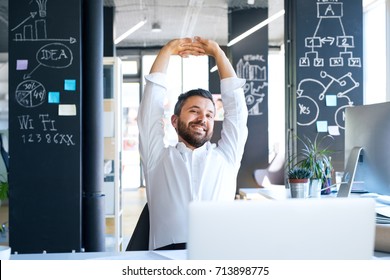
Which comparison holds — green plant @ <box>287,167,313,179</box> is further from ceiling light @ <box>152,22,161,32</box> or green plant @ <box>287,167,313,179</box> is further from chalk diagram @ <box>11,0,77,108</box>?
ceiling light @ <box>152,22,161,32</box>

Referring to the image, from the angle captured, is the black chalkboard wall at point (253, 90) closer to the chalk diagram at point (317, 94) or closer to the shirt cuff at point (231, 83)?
the chalk diagram at point (317, 94)

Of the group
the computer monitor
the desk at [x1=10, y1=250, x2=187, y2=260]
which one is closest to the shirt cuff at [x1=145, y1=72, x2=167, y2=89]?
the desk at [x1=10, y1=250, x2=187, y2=260]

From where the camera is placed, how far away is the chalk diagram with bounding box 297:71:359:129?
508 cm

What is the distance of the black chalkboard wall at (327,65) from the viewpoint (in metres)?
5.08

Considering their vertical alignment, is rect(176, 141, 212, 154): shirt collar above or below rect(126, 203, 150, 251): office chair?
above

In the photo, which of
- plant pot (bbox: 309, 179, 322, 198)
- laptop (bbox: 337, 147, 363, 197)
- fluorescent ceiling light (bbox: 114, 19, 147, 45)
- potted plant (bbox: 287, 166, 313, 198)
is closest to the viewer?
laptop (bbox: 337, 147, 363, 197)

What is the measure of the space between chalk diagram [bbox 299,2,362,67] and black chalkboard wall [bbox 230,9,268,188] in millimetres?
3827

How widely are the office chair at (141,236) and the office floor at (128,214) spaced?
8.15 feet

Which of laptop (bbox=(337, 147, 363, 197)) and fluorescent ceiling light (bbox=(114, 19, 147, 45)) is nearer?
laptop (bbox=(337, 147, 363, 197))

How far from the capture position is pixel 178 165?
7.44 ft

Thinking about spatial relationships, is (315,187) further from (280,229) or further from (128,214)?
(128,214)

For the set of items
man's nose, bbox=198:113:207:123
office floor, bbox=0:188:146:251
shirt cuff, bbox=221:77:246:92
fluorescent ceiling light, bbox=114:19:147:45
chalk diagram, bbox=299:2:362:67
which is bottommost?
office floor, bbox=0:188:146:251

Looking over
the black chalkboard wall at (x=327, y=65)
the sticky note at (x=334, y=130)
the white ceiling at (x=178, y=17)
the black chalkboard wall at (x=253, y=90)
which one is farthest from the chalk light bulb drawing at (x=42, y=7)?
the black chalkboard wall at (x=253, y=90)

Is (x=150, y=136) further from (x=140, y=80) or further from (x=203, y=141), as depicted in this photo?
(x=140, y=80)
